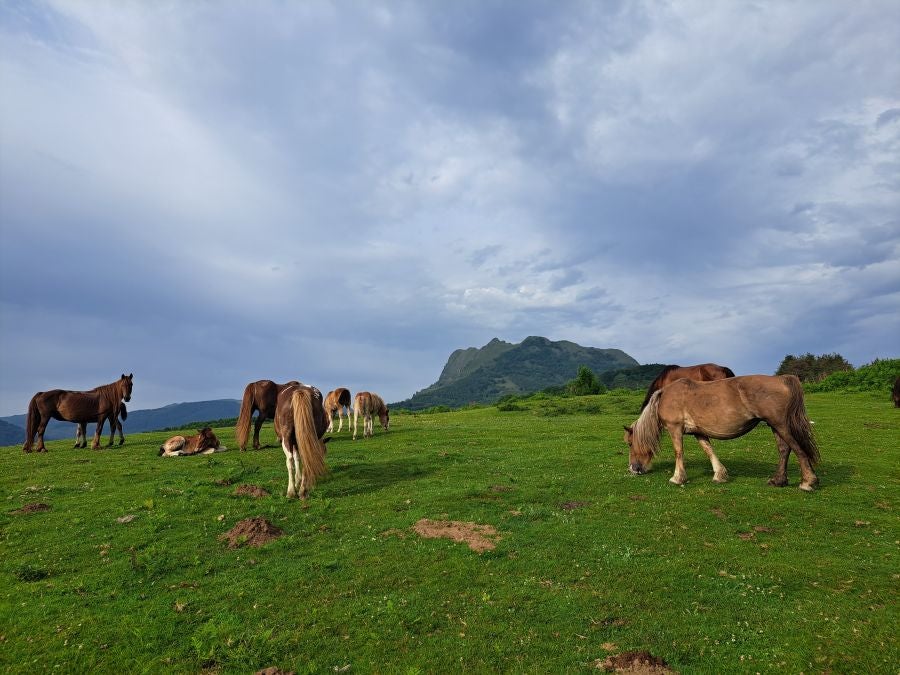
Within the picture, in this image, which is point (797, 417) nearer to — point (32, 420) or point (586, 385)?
point (32, 420)

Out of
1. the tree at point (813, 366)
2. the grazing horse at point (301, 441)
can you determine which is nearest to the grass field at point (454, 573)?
the grazing horse at point (301, 441)

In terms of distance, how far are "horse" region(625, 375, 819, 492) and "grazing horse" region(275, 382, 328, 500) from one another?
10476mm

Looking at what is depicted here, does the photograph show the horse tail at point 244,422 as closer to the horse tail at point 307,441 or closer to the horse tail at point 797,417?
Result: the horse tail at point 307,441

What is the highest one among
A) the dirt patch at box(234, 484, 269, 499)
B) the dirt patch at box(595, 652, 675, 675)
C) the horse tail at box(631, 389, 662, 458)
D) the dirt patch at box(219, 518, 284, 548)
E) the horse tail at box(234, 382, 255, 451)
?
the horse tail at box(234, 382, 255, 451)

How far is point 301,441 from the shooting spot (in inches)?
513

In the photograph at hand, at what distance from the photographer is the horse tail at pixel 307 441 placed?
1302cm

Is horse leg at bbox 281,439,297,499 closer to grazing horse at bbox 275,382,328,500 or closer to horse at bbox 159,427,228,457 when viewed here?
grazing horse at bbox 275,382,328,500

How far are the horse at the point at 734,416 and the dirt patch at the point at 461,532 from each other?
7021mm

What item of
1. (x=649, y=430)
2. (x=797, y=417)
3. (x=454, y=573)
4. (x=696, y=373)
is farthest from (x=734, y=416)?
(x=454, y=573)

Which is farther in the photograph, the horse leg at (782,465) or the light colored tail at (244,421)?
the light colored tail at (244,421)

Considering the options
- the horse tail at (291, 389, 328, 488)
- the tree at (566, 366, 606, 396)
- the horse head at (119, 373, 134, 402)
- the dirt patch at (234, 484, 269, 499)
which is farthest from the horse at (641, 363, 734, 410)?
the tree at (566, 366, 606, 396)

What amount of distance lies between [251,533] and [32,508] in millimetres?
6834

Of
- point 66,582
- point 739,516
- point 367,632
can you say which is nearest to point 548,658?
point 367,632

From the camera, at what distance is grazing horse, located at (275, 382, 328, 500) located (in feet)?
42.8
